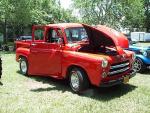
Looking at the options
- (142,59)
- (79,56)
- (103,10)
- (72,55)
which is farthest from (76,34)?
(103,10)

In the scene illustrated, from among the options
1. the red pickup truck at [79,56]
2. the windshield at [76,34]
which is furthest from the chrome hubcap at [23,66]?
the windshield at [76,34]

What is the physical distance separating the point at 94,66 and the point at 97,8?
2970cm

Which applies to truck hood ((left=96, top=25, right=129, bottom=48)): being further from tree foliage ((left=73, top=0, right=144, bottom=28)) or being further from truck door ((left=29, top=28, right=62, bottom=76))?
tree foliage ((left=73, top=0, right=144, bottom=28))

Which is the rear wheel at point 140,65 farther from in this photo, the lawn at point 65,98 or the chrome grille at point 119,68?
the chrome grille at point 119,68

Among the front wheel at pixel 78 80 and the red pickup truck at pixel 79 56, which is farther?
the front wheel at pixel 78 80

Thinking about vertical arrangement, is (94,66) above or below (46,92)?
above

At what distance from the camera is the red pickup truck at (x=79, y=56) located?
325 inches

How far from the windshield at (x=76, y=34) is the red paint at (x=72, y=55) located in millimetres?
123

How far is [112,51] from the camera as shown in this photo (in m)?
9.25

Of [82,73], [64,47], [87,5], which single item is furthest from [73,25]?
[87,5]

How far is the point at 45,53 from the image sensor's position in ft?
32.1

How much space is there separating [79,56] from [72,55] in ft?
1.02

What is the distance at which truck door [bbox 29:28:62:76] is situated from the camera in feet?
30.9

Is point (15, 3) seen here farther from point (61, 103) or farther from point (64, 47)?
point (61, 103)
